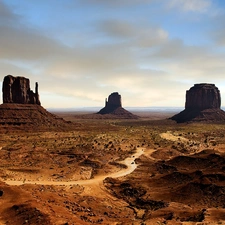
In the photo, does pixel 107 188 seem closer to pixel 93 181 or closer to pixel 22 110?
pixel 93 181

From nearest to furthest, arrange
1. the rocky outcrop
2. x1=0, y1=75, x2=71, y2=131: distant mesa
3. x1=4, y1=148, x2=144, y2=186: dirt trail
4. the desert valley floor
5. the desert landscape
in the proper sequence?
the desert valley floor
the desert landscape
x1=4, y1=148, x2=144, y2=186: dirt trail
x1=0, y1=75, x2=71, y2=131: distant mesa
the rocky outcrop

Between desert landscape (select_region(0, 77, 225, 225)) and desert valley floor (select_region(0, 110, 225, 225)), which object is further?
desert landscape (select_region(0, 77, 225, 225))

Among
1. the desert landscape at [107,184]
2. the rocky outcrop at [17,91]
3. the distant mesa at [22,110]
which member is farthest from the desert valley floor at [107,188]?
the rocky outcrop at [17,91]

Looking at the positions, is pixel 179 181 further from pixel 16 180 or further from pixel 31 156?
pixel 31 156

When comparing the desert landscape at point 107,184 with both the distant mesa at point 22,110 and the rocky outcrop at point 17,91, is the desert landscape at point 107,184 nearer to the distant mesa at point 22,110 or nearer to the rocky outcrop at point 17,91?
the distant mesa at point 22,110

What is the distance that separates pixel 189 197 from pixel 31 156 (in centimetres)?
4122

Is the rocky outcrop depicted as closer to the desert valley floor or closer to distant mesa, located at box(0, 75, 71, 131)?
distant mesa, located at box(0, 75, 71, 131)

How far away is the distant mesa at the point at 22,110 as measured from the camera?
379ft

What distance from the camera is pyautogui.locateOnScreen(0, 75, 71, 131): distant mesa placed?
115 metres

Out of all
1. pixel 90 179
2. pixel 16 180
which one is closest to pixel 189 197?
pixel 90 179

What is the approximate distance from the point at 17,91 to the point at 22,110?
11151 millimetres

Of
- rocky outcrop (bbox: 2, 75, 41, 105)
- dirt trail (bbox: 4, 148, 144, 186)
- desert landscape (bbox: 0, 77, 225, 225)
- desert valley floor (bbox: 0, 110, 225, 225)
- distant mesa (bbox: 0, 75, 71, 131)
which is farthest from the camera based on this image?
rocky outcrop (bbox: 2, 75, 41, 105)

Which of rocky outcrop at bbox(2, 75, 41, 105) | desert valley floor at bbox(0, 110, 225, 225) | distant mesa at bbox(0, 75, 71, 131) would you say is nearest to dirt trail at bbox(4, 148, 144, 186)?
desert valley floor at bbox(0, 110, 225, 225)

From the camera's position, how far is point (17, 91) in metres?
130
